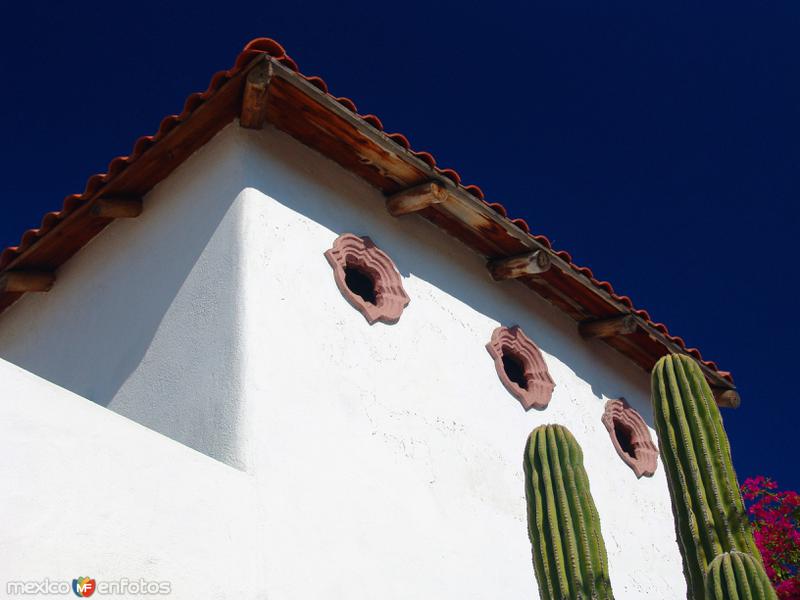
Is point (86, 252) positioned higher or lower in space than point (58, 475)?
higher

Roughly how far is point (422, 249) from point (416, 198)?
0.44 metres

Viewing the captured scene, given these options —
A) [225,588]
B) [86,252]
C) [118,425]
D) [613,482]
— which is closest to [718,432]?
[225,588]

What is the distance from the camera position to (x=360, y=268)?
6.47 metres

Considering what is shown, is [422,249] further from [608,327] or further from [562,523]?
[562,523]

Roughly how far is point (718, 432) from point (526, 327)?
126 inches

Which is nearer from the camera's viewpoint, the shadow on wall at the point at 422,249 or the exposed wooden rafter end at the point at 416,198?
the shadow on wall at the point at 422,249

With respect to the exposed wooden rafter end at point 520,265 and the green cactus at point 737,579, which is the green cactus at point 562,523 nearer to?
the green cactus at point 737,579

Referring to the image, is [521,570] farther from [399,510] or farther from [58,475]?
[58,475]

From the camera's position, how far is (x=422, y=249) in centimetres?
705

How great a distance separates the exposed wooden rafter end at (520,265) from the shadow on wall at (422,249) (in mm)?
83

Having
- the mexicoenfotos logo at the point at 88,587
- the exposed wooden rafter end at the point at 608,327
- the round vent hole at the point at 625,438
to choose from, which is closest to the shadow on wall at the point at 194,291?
the exposed wooden rafter end at the point at 608,327

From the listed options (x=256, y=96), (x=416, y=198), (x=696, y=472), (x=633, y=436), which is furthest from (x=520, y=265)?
(x=696, y=472)

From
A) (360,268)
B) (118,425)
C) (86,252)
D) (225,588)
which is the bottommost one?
(225,588)

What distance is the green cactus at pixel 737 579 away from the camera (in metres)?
3.65
